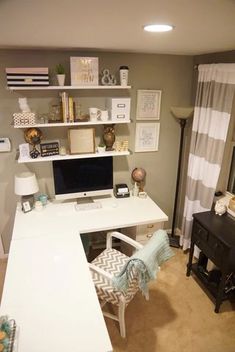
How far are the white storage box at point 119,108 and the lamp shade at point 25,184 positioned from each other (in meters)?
0.97

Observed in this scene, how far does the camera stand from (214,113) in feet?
7.75

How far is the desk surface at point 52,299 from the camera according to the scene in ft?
4.38

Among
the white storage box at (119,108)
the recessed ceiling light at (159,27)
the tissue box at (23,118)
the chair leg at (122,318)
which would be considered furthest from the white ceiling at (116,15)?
the chair leg at (122,318)

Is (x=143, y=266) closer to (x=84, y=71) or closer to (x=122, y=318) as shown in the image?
(x=122, y=318)

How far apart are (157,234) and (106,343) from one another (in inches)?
32.4

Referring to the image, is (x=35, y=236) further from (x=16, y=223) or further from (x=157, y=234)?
(x=157, y=234)

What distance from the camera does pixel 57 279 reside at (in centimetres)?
173

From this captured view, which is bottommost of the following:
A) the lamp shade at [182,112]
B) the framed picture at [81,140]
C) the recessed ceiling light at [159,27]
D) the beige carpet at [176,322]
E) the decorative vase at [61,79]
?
the beige carpet at [176,322]

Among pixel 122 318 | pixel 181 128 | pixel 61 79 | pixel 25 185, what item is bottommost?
pixel 122 318

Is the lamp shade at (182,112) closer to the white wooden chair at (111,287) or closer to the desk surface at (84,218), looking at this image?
the desk surface at (84,218)

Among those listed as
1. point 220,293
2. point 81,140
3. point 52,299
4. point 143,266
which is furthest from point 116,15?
point 220,293

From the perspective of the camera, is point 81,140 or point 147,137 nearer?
point 81,140

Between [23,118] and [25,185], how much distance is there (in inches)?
24.5

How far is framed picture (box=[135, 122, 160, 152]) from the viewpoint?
2824 millimetres
